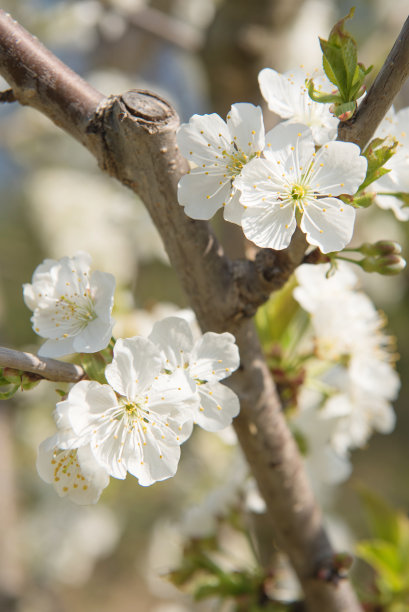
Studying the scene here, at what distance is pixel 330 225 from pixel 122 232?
4.69 feet

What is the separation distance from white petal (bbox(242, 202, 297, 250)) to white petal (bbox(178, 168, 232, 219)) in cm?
3

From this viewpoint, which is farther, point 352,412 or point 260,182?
point 352,412

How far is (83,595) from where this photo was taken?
286 centimetres

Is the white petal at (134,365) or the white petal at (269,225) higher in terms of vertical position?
the white petal at (269,225)

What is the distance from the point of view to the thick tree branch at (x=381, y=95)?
392 mm

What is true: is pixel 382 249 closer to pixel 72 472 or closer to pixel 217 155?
pixel 217 155

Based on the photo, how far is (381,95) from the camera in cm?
40

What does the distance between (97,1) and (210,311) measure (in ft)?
3.98

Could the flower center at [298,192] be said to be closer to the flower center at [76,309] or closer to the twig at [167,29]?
the flower center at [76,309]

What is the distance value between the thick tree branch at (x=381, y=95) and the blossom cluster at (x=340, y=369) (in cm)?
25

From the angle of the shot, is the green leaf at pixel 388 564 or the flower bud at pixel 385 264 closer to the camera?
the flower bud at pixel 385 264

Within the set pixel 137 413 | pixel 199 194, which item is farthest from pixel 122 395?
pixel 199 194

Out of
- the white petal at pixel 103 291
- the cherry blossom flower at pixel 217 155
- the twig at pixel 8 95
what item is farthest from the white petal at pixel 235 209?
the twig at pixel 8 95

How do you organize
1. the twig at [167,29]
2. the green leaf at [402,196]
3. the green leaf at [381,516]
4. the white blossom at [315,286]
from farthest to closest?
the twig at [167,29] < the green leaf at [381,516] < the white blossom at [315,286] < the green leaf at [402,196]
